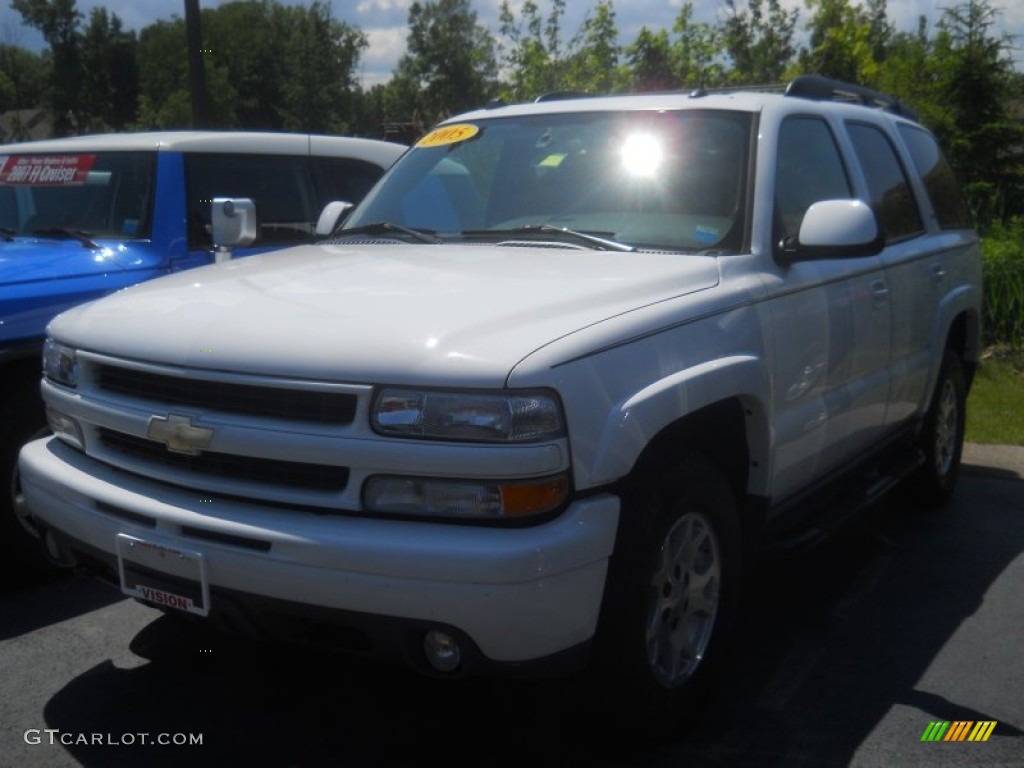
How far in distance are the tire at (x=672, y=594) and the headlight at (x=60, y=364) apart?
1771mm

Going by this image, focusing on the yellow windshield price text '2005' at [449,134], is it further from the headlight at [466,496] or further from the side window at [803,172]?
the headlight at [466,496]

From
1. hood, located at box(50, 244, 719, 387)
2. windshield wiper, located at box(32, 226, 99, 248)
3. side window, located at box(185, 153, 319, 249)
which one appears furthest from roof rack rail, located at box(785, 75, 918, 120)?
windshield wiper, located at box(32, 226, 99, 248)

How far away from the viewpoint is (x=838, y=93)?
18.0 ft

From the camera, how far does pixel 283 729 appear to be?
373cm

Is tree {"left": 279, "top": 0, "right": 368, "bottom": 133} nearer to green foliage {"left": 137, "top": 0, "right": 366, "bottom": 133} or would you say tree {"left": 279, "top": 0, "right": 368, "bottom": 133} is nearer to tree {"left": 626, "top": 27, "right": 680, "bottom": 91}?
green foliage {"left": 137, "top": 0, "right": 366, "bottom": 133}

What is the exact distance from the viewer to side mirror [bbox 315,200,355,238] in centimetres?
505

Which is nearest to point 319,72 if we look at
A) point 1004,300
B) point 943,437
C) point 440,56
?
point 440,56

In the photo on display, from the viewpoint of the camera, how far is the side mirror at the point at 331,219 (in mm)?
5055

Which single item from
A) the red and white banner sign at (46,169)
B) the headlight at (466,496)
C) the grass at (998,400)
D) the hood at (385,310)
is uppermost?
the red and white banner sign at (46,169)

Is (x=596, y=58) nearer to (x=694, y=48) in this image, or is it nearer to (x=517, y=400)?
(x=694, y=48)

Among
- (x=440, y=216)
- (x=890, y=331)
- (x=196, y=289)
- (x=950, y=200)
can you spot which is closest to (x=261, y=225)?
(x=440, y=216)

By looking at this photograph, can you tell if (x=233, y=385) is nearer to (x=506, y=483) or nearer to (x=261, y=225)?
(x=506, y=483)

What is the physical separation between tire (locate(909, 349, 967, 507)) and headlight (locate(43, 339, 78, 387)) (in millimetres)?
3945

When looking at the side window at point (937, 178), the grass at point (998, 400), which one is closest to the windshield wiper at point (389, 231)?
the side window at point (937, 178)
